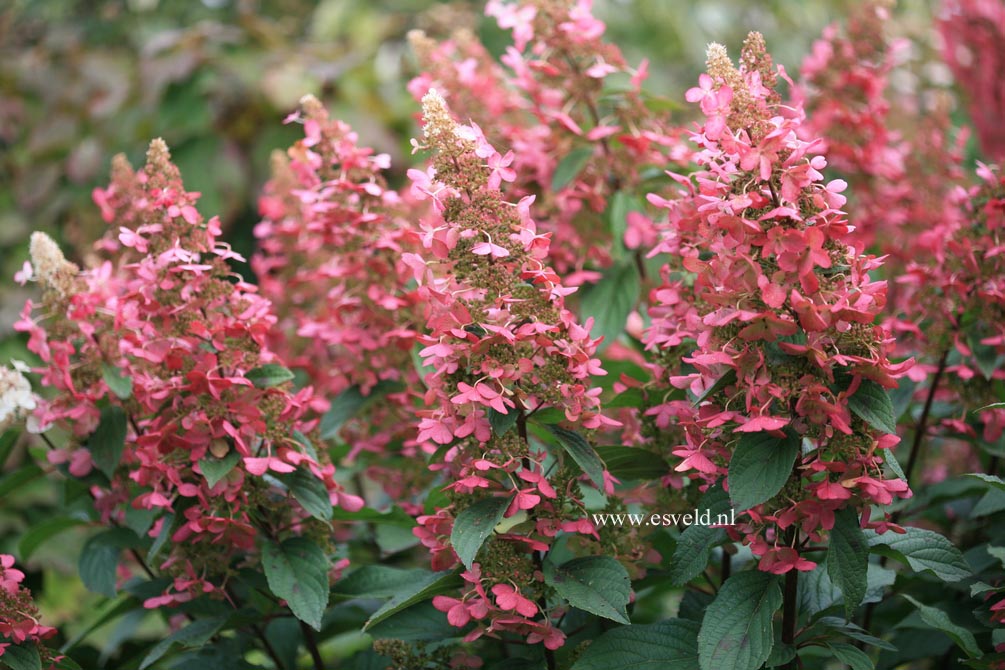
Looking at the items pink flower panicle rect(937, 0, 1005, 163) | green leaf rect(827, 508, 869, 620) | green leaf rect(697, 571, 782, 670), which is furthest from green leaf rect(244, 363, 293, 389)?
pink flower panicle rect(937, 0, 1005, 163)

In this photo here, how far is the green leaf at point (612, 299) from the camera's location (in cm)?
172

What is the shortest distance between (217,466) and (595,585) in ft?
1.76

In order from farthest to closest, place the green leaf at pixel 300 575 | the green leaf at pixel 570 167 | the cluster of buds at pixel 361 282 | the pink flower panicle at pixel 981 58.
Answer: the pink flower panicle at pixel 981 58 → the green leaf at pixel 570 167 → the cluster of buds at pixel 361 282 → the green leaf at pixel 300 575

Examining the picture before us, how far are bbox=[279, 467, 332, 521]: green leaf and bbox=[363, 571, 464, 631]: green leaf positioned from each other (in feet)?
0.56

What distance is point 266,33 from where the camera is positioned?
13.0 ft

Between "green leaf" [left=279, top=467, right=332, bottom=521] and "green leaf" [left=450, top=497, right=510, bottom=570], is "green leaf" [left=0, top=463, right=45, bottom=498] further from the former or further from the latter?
"green leaf" [left=450, top=497, right=510, bottom=570]

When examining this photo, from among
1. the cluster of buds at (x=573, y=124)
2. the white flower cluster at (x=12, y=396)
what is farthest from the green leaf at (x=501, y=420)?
the white flower cluster at (x=12, y=396)

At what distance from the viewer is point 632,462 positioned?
1.42 meters

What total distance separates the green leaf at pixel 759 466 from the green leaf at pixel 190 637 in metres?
0.79

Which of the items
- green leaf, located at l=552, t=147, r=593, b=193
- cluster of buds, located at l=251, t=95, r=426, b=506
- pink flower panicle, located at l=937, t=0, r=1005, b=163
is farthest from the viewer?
pink flower panicle, located at l=937, t=0, r=1005, b=163

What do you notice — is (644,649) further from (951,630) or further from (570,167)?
(570,167)

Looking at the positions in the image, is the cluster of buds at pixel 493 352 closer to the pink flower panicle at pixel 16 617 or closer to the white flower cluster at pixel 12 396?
the pink flower panicle at pixel 16 617

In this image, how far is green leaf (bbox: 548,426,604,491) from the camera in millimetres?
1229

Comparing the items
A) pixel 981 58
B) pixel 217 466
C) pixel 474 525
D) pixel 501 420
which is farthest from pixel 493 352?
pixel 981 58
